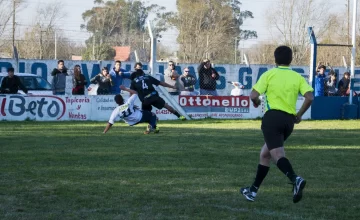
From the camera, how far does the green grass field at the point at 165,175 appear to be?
27.1 feet

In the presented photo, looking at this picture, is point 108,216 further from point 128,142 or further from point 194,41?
point 194,41

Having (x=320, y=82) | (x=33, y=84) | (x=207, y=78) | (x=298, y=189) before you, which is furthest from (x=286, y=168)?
(x=320, y=82)

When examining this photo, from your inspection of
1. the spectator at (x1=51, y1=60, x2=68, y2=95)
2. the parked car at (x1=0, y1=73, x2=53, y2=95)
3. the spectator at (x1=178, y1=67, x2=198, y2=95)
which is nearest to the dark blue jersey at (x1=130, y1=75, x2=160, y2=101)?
the spectator at (x1=51, y1=60, x2=68, y2=95)

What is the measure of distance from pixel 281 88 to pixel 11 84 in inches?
637

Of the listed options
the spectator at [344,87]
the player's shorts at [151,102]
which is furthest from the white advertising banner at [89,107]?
the player's shorts at [151,102]

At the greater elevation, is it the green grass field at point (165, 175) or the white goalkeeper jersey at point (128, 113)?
the white goalkeeper jersey at point (128, 113)

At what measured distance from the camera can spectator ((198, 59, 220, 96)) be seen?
2556 centimetres

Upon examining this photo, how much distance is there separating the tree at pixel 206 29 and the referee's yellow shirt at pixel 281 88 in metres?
35.9

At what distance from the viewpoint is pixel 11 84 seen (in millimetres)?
23672

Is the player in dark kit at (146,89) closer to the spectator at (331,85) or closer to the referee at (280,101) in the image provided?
the spectator at (331,85)

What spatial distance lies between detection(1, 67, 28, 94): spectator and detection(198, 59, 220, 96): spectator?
218 inches

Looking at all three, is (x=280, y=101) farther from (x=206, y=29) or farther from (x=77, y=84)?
Result: (x=206, y=29)

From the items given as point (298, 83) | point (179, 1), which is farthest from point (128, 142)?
point (179, 1)

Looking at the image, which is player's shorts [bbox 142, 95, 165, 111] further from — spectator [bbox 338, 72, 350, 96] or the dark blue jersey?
spectator [bbox 338, 72, 350, 96]
